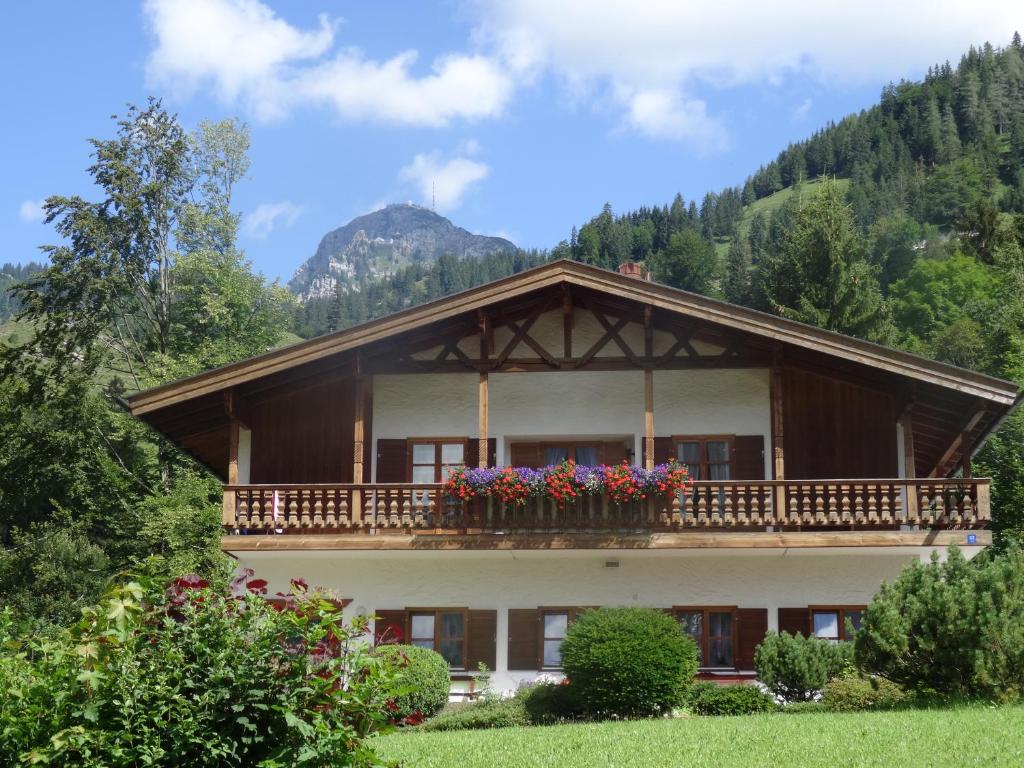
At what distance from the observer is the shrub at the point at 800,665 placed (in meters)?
18.8

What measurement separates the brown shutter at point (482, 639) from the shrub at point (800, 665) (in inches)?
175

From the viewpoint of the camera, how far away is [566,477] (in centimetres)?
2078

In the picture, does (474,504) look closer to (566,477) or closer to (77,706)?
(566,477)

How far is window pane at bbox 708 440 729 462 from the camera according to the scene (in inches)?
897

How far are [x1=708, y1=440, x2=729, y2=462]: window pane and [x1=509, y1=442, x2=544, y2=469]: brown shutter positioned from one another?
287 cm

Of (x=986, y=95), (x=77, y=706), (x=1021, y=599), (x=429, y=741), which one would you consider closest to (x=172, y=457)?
(x=429, y=741)

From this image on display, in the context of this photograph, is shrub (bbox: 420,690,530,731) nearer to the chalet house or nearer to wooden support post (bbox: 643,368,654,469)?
the chalet house

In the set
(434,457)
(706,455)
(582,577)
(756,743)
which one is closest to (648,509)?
(582,577)

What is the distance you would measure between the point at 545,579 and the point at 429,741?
6.80m

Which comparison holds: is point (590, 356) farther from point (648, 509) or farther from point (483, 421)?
point (648, 509)

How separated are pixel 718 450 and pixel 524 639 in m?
4.58

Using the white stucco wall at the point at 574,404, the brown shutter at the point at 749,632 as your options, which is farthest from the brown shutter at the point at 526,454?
the brown shutter at the point at 749,632

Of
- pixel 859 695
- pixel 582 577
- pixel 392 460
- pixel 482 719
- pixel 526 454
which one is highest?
pixel 526 454

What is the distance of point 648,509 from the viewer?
20938 millimetres
